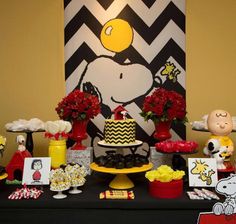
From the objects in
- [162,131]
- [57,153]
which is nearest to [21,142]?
[57,153]

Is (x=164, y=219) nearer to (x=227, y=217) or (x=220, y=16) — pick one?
(x=227, y=217)

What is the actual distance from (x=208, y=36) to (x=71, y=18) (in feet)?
2.77

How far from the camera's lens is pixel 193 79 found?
6.43ft

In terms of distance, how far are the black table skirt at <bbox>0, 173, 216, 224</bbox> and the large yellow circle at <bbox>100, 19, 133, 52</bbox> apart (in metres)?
1.01

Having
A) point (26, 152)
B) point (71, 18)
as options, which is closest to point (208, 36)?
point (71, 18)

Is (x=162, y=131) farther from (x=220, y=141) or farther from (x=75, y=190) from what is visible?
(x=75, y=190)

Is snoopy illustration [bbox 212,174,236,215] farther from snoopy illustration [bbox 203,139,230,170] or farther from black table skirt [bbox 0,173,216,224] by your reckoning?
snoopy illustration [bbox 203,139,230,170]

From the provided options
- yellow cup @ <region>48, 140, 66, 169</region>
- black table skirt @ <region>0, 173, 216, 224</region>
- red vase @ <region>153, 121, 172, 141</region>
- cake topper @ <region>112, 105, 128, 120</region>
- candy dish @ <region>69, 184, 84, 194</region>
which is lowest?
black table skirt @ <region>0, 173, 216, 224</region>

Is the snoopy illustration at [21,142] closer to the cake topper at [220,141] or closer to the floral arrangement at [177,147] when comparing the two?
the floral arrangement at [177,147]

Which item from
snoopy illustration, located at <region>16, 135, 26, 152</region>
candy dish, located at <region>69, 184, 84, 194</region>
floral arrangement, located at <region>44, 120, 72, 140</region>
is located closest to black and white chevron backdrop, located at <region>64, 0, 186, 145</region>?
floral arrangement, located at <region>44, 120, 72, 140</region>

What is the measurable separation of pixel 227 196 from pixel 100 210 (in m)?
0.52

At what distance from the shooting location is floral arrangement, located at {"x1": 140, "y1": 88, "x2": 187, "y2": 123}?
5.47 feet

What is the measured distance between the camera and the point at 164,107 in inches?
65.9

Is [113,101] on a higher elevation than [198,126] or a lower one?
higher
